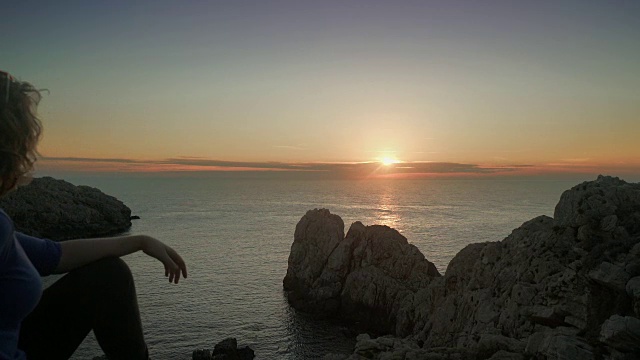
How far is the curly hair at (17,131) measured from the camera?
2.92 metres

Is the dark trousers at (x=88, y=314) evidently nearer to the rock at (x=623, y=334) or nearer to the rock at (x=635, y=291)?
the rock at (x=623, y=334)

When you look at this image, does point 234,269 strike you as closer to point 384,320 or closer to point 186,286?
point 186,286

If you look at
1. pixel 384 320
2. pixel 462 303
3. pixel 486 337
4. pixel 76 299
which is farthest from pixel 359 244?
pixel 76 299

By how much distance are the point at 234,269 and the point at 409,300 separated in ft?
130

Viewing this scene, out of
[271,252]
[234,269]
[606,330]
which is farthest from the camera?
[271,252]

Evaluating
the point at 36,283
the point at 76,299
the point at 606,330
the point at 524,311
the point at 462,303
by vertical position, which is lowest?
the point at 462,303

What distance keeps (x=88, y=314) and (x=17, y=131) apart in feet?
5.46

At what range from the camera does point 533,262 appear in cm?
1498

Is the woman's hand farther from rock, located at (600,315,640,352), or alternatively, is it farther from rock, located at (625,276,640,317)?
rock, located at (625,276,640,317)

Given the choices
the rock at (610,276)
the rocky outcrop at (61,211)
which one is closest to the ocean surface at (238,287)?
the rocky outcrop at (61,211)

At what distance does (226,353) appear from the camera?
35844 millimetres

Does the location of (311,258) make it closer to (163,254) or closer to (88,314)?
(163,254)

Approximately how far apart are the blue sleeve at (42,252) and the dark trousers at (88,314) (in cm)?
16

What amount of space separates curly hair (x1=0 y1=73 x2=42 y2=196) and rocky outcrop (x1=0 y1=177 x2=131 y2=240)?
100613mm
